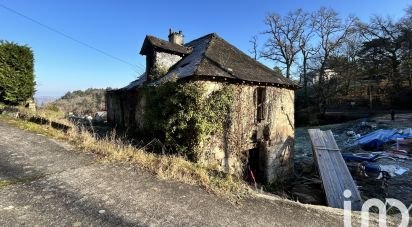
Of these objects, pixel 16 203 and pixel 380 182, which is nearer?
pixel 16 203

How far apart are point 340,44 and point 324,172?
2791 centimetres

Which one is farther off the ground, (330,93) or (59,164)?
(330,93)

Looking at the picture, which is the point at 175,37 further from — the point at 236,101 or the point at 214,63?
the point at 236,101

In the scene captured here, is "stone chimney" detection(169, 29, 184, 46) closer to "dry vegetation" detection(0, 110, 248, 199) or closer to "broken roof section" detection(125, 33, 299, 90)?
"broken roof section" detection(125, 33, 299, 90)

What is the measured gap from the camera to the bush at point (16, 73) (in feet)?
41.5

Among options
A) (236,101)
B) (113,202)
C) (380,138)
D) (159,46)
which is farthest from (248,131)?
(380,138)

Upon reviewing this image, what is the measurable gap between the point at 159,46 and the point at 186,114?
180 inches

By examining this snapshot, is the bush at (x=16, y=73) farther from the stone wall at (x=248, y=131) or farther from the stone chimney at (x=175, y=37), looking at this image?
the stone chimney at (x=175, y=37)

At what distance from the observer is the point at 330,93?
108 feet

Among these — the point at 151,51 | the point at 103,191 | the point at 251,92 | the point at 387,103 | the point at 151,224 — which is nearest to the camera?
the point at 151,224

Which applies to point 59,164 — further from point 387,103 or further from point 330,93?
point 387,103

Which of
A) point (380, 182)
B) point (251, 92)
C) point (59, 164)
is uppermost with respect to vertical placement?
point (251, 92)

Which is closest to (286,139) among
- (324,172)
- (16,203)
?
(324,172)

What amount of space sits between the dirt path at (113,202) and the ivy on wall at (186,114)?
3549 millimetres
